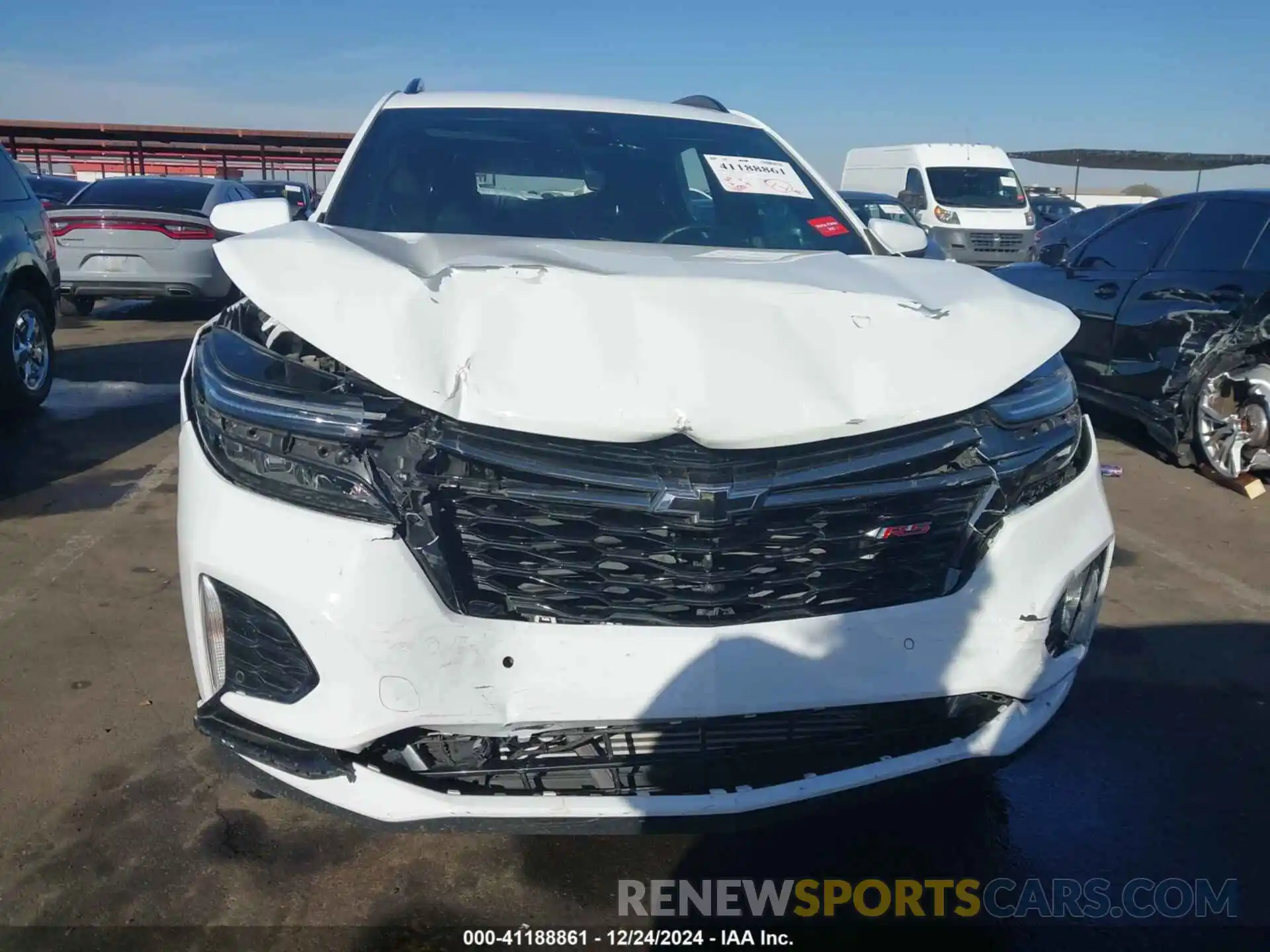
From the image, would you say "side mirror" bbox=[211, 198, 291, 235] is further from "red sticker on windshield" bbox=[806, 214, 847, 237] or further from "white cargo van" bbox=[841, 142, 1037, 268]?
"white cargo van" bbox=[841, 142, 1037, 268]

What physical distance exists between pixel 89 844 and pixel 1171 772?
2940 millimetres

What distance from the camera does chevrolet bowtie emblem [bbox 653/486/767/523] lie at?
203 cm

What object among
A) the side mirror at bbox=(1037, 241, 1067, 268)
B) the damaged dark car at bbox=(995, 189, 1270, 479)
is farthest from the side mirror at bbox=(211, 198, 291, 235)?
the side mirror at bbox=(1037, 241, 1067, 268)

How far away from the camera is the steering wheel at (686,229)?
3.45 metres

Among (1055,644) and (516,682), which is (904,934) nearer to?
(1055,644)

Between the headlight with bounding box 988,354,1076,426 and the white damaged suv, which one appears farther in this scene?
the headlight with bounding box 988,354,1076,426

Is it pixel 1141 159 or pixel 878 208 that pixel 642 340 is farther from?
pixel 1141 159

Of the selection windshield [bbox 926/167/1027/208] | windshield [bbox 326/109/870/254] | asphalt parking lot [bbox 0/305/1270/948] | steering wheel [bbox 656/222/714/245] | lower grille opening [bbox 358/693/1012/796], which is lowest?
windshield [bbox 926/167/1027/208]

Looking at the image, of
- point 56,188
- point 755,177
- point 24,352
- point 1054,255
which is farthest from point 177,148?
point 755,177

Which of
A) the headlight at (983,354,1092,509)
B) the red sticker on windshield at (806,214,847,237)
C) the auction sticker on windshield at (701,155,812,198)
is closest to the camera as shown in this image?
the headlight at (983,354,1092,509)

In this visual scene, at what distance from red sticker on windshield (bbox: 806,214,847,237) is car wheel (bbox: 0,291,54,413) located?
5284 mm

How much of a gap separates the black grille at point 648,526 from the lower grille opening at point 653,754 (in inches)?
9.1

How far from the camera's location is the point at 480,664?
2.01m

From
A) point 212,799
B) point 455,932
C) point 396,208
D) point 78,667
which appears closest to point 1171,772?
point 455,932
